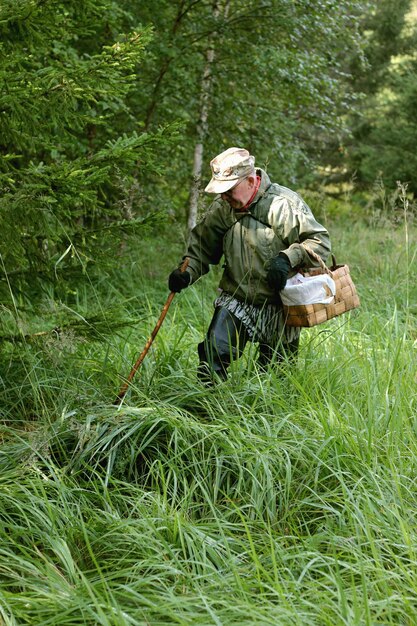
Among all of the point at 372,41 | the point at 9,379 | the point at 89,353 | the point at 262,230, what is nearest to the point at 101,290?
the point at 89,353

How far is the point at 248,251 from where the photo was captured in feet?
15.8

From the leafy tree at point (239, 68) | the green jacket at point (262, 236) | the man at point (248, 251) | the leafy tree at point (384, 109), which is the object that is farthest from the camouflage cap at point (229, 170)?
the leafy tree at point (384, 109)

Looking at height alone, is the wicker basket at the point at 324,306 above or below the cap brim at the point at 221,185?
below

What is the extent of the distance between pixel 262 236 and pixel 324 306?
0.57 metres

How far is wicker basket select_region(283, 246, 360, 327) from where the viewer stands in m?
4.57

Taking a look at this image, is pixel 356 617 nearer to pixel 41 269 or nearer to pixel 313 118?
pixel 41 269

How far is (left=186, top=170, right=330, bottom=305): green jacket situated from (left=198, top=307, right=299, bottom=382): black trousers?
6.7 inches

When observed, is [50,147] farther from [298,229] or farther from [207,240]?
[298,229]

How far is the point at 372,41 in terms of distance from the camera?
64.2 feet

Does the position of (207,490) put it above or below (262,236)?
below

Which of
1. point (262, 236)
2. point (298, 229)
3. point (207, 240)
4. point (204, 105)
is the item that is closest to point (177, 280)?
point (207, 240)

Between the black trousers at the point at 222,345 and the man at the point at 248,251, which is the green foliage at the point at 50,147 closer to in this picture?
the man at the point at 248,251

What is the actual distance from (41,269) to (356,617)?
9.97 feet

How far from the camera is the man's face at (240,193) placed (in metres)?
4.69
